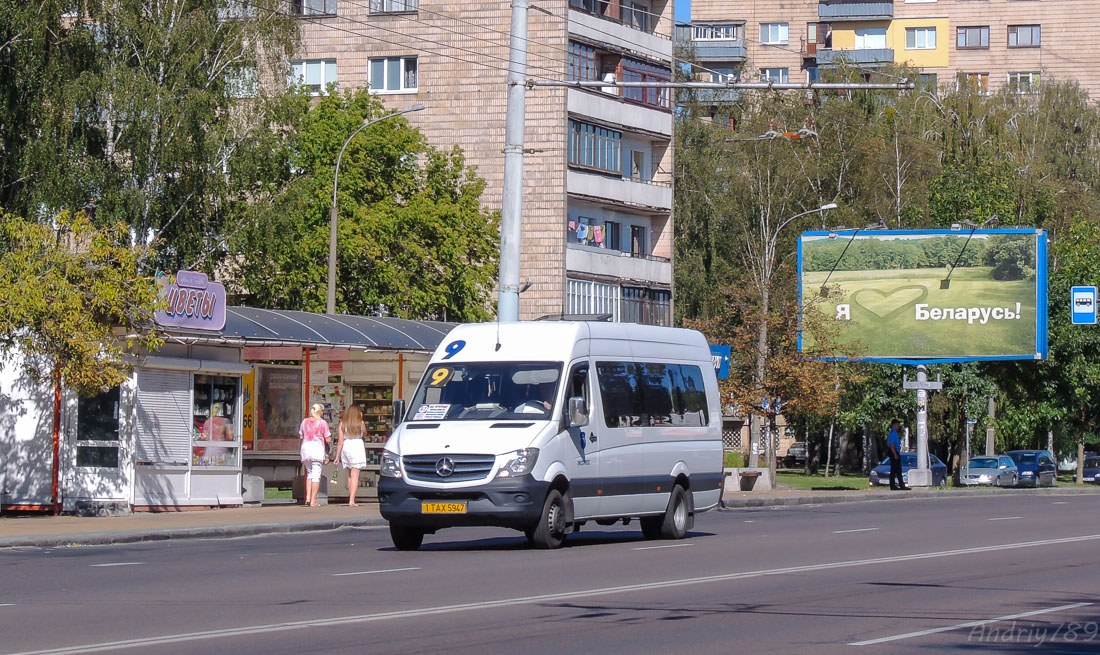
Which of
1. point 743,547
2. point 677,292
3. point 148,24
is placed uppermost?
point 148,24

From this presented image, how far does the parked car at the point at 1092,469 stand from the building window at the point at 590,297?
89.2 feet

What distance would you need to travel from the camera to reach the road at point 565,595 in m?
→ 10.6

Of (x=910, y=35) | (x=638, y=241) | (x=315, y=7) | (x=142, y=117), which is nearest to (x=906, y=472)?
(x=638, y=241)

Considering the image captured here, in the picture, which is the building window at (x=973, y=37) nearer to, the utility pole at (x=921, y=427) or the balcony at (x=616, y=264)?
the balcony at (x=616, y=264)

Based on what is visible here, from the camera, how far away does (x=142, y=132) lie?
4278cm

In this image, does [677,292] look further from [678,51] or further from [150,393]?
[150,393]

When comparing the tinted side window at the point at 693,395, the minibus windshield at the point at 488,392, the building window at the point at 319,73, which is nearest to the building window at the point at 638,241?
the building window at the point at 319,73

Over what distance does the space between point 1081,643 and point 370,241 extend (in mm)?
44076

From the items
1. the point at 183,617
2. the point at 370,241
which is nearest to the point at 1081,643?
the point at 183,617

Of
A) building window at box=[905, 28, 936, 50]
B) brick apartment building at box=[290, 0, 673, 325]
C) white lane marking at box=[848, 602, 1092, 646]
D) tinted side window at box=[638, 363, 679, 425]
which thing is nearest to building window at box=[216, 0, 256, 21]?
brick apartment building at box=[290, 0, 673, 325]

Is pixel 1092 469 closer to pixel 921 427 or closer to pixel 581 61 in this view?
pixel 921 427

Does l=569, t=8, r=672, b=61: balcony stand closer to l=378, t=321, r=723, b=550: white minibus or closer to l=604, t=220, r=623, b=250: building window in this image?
l=604, t=220, r=623, b=250: building window

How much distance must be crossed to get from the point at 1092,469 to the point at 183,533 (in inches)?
2496

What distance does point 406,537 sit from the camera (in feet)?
63.3
